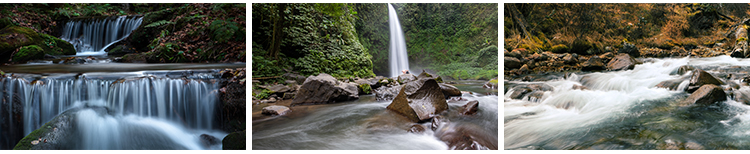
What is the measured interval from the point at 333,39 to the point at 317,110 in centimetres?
281

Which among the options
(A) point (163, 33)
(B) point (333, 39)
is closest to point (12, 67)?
(A) point (163, 33)

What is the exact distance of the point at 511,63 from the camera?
233 cm

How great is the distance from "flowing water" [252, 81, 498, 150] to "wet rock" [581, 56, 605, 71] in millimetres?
1384

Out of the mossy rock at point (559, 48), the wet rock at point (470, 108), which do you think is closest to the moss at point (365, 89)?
the wet rock at point (470, 108)

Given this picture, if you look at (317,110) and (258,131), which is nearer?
(258,131)

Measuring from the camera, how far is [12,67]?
7.08 ft

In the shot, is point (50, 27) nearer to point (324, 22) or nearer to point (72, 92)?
point (72, 92)

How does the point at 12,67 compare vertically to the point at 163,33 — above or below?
below

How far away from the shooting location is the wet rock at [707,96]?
2305 millimetres

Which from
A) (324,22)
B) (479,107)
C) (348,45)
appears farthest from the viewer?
(348,45)

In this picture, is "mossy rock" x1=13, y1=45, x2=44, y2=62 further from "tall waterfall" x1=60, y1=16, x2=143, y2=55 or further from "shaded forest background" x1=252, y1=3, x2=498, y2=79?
"shaded forest background" x1=252, y1=3, x2=498, y2=79

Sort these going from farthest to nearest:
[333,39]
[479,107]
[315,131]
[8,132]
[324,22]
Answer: [333,39] < [324,22] < [479,107] < [315,131] < [8,132]

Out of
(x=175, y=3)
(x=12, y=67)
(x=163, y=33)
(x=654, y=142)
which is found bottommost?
(x=654, y=142)

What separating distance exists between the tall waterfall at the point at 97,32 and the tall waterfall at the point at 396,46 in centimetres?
799
